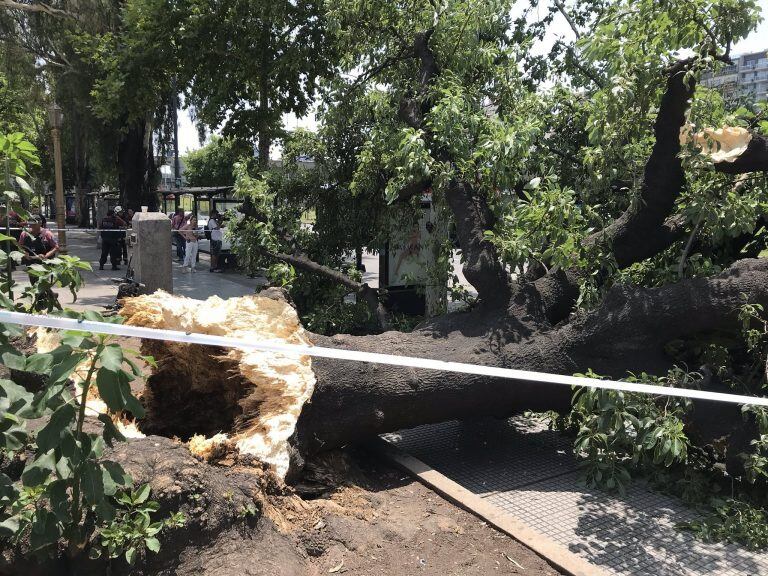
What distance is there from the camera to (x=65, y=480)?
2.60m

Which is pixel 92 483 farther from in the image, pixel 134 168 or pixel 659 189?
pixel 134 168

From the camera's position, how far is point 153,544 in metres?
2.91

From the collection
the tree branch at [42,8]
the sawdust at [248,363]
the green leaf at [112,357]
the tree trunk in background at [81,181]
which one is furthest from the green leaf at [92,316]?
the tree trunk in background at [81,181]

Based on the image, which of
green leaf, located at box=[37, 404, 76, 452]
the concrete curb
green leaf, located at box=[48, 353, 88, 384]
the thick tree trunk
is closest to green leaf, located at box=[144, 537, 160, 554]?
green leaf, located at box=[37, 404, 76, 452]

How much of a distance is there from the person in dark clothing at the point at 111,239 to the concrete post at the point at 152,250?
659 centimetres

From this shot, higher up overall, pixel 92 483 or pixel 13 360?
pixel 13 360

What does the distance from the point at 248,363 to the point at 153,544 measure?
61.1 inches

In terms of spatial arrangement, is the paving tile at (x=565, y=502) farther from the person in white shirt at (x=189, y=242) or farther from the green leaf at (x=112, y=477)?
the person in white shirt at (x=189, y=242)

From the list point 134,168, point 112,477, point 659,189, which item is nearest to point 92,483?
point 112,477

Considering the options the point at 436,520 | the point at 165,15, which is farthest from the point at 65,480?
the point at 165,15

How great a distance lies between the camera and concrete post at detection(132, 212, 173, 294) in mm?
9594

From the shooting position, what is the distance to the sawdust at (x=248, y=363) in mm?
4055

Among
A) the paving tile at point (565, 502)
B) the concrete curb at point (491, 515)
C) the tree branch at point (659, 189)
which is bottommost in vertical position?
the paving tile at point (565, 502)

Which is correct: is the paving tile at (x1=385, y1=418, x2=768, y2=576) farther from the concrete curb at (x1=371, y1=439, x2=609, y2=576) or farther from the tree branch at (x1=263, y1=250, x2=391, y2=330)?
the tree branch at (x1=263, y1=250, x2=391, y2=330)
